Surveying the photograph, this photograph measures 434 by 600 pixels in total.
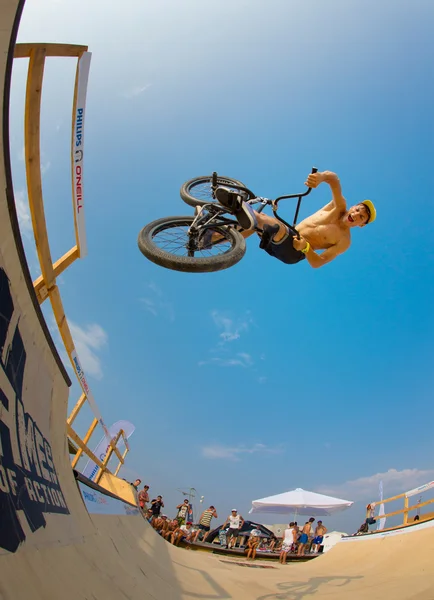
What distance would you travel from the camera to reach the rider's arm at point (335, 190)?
5.45m

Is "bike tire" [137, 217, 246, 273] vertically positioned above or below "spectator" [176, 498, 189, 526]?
above

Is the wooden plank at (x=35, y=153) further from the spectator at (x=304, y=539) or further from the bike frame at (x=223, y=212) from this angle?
the spectator at (x=304, y=539)

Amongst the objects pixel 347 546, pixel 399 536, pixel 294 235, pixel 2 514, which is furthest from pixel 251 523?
pixel 2 514

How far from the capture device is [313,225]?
20.3 ft

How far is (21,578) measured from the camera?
135 cm

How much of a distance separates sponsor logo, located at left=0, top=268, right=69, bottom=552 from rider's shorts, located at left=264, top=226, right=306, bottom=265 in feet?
14.1

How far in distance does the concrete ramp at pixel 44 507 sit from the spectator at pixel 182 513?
10.00 metres

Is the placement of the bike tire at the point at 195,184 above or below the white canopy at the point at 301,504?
above

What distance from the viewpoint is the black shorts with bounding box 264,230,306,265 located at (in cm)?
561

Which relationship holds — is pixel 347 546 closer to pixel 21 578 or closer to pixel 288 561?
pixel 288 561

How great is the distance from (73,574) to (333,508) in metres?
18.7

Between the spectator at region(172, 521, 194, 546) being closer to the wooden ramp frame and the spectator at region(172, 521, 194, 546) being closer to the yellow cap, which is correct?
the wooden ramp frame

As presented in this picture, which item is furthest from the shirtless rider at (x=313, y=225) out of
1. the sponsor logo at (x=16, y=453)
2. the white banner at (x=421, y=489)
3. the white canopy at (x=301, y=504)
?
the white canopy at (x=301, y=504)

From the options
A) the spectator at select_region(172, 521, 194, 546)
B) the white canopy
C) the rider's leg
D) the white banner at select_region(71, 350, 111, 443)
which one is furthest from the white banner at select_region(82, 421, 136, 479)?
the white canopy
